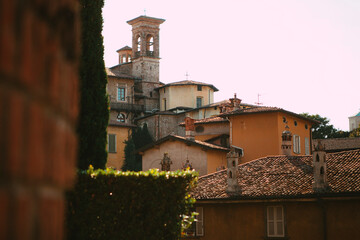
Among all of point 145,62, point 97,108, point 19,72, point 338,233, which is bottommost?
point 338,233

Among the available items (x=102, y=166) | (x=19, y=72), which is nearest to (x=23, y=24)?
(x=19, y=72)

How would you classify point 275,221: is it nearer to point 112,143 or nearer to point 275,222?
point 275,222

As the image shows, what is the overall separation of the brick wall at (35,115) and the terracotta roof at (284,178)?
22.1m

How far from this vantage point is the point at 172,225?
523 inches

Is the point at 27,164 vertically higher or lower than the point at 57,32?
lower

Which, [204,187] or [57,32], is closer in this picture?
[57,32]

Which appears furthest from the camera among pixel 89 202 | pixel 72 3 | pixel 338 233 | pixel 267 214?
pixel 267 214

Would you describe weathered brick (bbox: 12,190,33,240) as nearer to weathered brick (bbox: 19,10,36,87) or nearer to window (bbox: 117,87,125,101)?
weathered brick (bbox: 19,10,36,87)

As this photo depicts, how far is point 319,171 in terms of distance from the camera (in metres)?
23.7

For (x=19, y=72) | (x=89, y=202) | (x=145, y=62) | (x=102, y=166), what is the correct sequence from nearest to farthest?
(x=19, y=72), (x=89, y=202), (x=102, y=166), (x=145, y=62)

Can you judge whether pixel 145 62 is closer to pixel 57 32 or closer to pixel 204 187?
pixel 204 187

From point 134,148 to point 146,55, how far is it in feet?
95.3

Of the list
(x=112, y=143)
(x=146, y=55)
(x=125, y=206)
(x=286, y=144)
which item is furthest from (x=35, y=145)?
(x=146, y=55)

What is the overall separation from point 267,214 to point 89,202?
1327 cm
